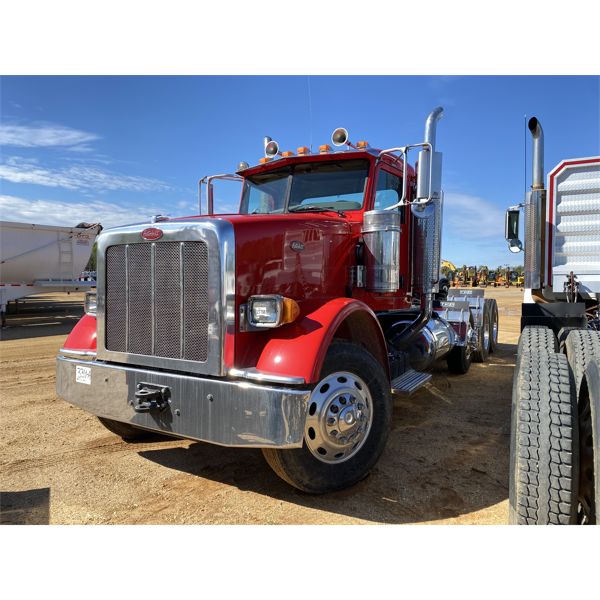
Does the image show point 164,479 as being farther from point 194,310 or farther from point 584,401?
point 584,401

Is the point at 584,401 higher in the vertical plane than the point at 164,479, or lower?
higher

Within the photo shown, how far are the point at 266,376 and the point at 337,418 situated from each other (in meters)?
0.60

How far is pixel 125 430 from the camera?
3.90 meters

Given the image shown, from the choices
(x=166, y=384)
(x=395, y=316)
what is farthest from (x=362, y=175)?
(x=166, y=384)

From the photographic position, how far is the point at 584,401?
102 inches

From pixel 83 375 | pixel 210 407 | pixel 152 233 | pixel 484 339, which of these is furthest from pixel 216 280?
pixel 484 339

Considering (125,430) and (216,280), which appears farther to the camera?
(125,430)

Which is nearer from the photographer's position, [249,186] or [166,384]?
[166,384]

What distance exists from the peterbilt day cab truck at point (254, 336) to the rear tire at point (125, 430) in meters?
0.02

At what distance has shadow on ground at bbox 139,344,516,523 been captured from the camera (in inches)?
115

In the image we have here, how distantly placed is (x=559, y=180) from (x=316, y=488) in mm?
3825

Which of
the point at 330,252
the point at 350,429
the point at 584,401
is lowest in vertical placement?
the point at 350,429

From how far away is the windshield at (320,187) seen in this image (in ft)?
13.8

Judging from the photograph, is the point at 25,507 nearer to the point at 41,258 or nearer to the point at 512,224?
the point at 512,224
